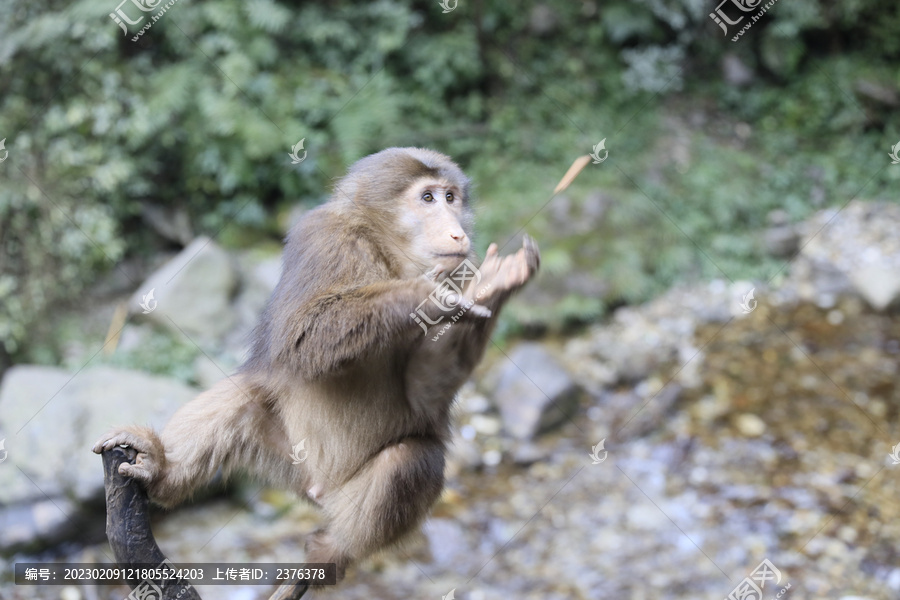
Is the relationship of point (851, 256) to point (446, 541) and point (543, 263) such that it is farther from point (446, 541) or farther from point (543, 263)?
point (446, 541)

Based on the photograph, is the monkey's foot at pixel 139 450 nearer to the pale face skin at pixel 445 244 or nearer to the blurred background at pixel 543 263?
the pale face skin at pixel 445 244

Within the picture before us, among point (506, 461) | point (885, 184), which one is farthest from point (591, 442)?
point (885, 184)

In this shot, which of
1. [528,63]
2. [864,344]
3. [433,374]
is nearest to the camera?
[433,374]

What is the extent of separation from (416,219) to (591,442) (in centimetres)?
496

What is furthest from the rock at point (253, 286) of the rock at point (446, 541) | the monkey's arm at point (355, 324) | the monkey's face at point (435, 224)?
the monkey's arm at point (355, 324)

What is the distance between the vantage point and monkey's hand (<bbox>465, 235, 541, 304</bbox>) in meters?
2.89

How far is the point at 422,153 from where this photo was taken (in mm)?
3637

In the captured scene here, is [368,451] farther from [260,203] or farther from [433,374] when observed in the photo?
[260,203]

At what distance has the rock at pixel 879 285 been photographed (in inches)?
334

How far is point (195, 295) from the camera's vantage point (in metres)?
8.55

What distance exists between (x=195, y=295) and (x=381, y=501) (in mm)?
6027

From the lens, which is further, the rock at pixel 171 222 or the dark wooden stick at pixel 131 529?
the rock at pixel 171 222

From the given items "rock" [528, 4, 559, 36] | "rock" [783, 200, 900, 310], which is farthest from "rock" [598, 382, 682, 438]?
"rock" [528, 4, 559, 36]

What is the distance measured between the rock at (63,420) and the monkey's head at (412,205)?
3.88m
